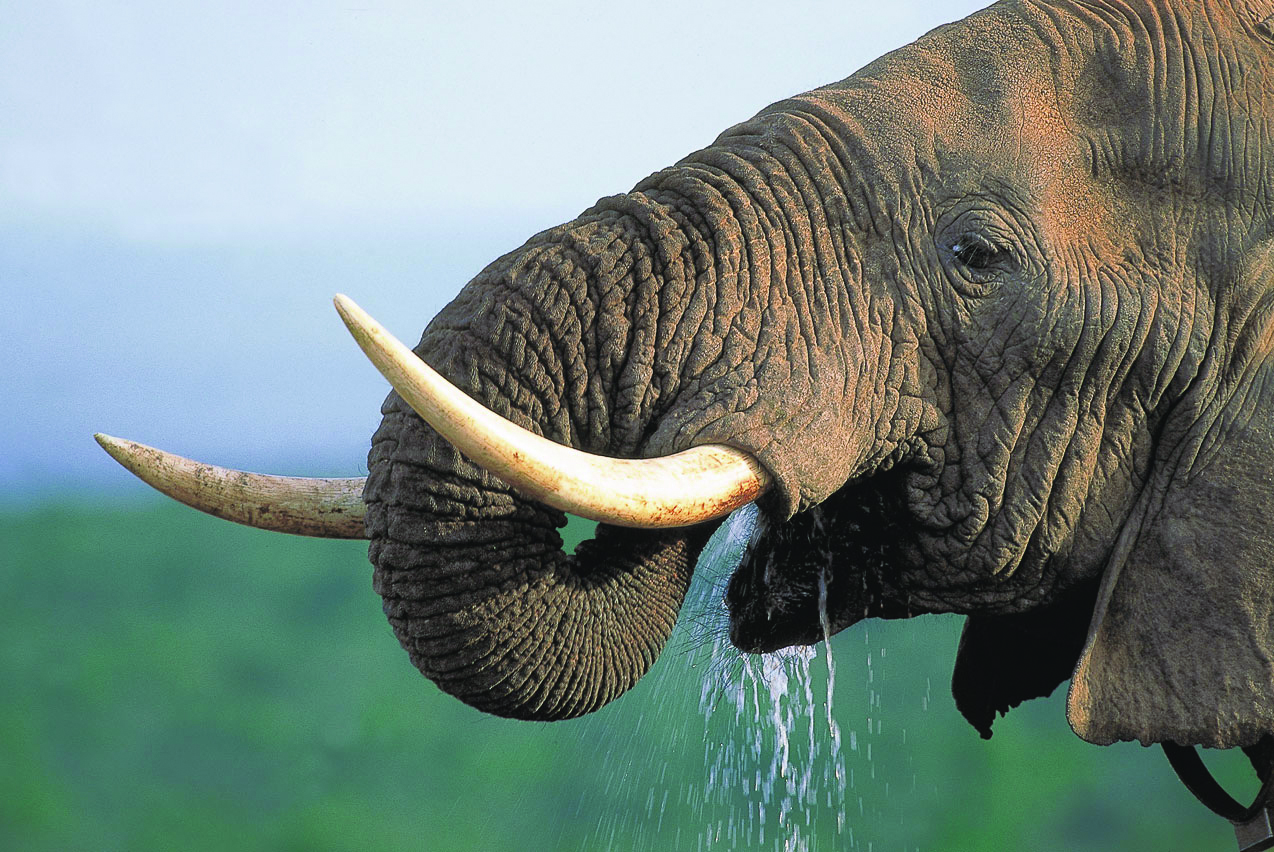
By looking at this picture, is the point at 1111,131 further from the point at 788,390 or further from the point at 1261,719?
the point at 1261,719

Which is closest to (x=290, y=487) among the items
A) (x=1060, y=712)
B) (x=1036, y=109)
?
(x=1036, y=109)

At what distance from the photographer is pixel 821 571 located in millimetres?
2658

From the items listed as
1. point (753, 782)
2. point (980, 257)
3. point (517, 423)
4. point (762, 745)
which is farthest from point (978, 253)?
point (753, 782)

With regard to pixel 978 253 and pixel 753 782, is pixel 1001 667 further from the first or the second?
pixel 753 782

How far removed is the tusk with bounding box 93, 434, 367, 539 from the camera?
228 centimetres

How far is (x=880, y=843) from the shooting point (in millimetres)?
8344

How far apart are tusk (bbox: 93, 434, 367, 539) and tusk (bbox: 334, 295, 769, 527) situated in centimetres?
47

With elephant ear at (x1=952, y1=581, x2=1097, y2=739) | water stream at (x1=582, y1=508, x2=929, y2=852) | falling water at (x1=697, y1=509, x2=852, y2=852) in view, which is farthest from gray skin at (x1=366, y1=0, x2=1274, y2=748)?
water stream at (x1=582, y1=508, x2=929, y2=852)

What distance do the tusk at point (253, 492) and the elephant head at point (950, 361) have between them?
0.02 metres

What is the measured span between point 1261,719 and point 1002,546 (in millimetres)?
471

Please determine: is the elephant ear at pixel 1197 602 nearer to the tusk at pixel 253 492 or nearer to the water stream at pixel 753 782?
the tusk at pixel 253 492

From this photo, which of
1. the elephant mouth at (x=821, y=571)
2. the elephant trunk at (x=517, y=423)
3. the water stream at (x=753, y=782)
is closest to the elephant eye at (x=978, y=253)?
the elephant mouth at (x=821, y=571)

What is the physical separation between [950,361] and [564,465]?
2.52 ft

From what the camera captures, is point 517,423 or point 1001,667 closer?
point 517,423
